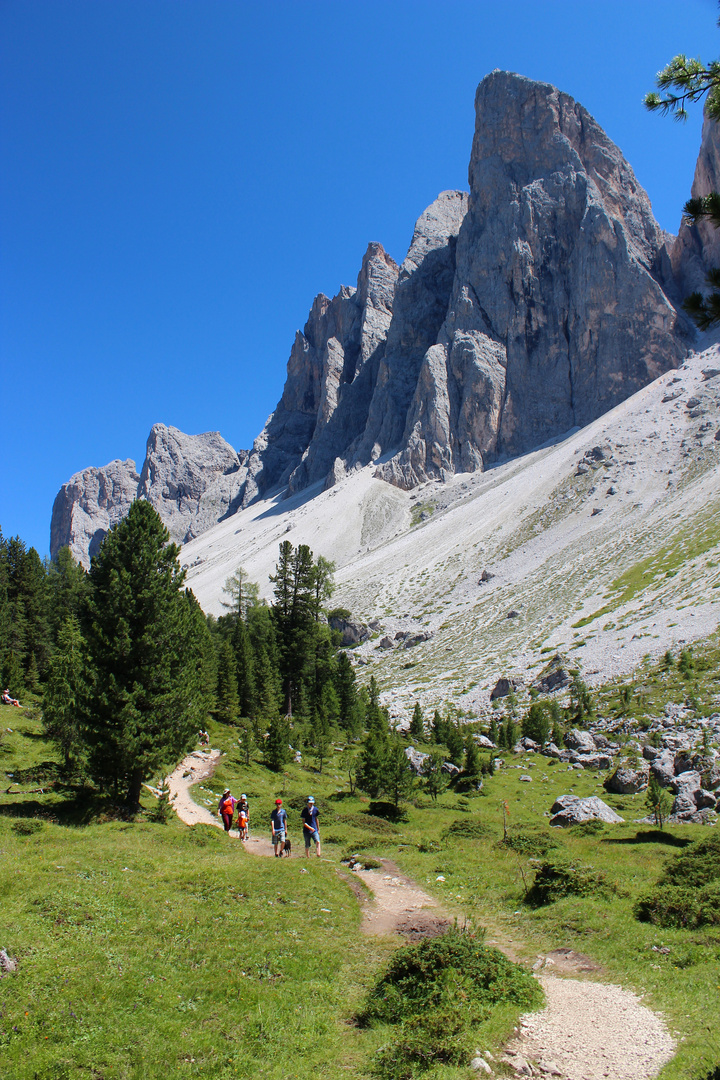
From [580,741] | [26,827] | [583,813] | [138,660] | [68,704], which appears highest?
[138,660]

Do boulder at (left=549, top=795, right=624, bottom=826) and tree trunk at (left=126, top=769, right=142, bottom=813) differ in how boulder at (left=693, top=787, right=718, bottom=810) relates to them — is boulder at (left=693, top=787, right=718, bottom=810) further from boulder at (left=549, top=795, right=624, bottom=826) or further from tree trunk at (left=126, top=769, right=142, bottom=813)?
tree trunk at (left=126, top=769, right=142, bottom=813)

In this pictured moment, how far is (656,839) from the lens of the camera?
63.2 feet

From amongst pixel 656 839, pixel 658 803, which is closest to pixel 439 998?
pixel 656 839

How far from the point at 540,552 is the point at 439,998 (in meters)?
78.0

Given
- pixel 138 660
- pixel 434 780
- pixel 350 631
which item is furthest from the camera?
pixel 350 631

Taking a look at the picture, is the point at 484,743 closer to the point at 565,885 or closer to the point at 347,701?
the point at 347,701

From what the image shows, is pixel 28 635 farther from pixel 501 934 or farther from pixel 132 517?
pixel 501 934

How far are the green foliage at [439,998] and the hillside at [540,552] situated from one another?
142ft

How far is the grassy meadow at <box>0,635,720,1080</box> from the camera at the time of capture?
22.4 feet

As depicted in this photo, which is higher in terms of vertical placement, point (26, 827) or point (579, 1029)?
point (26, 827)

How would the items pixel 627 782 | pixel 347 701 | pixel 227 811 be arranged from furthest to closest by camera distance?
pixel 347 701 → pixel 627 782 → pixel 227 811

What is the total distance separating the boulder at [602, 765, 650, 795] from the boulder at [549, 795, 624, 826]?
625 cm

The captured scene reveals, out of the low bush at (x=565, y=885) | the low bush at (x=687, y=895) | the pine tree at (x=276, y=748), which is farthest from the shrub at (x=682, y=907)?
the pine tree at (x=276, y=748)

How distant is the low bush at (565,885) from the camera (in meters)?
13.2
